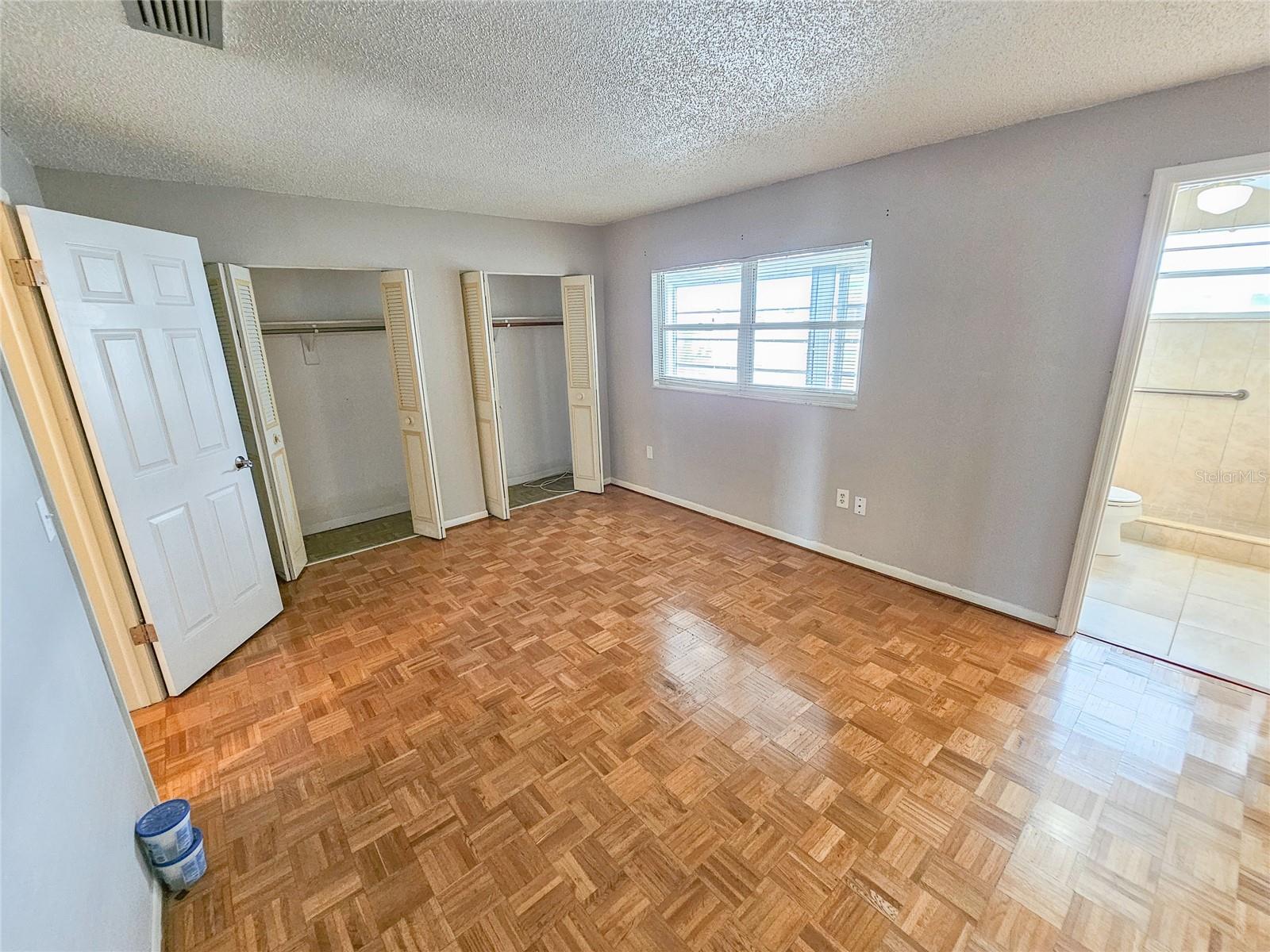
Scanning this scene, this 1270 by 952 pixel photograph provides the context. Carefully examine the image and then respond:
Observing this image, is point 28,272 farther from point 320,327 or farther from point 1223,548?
point 1223,548

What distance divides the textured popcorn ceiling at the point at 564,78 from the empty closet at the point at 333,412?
96cm

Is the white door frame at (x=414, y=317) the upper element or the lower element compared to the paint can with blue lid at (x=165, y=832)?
upper

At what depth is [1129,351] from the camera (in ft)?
7.04

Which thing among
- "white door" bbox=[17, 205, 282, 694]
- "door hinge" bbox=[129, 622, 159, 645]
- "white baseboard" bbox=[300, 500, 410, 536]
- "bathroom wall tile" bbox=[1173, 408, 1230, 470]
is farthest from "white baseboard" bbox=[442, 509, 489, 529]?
"bathroom wall tile" bbox=[1173, 408, 1230, 470]

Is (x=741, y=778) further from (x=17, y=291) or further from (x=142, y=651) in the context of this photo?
(x=17, y=291)

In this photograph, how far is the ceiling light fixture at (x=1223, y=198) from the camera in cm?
286

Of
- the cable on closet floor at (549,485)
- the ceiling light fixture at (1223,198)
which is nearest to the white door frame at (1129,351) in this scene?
the ceiling light fixture at (1223,198)

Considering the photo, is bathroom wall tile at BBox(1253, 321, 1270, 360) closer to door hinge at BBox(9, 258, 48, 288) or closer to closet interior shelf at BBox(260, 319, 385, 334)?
closet interior shelf at BBox(260, 319, 385, 334)

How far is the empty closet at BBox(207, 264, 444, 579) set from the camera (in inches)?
125

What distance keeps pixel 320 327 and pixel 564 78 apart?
2.77 m

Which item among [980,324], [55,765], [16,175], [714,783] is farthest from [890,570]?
[16,175]

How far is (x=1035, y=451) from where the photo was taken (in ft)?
8.07

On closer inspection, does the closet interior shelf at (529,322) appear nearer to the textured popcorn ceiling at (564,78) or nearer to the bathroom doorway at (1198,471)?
the textured popcorn ceiling at (564,78)

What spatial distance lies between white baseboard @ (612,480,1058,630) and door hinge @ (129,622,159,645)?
334cm
